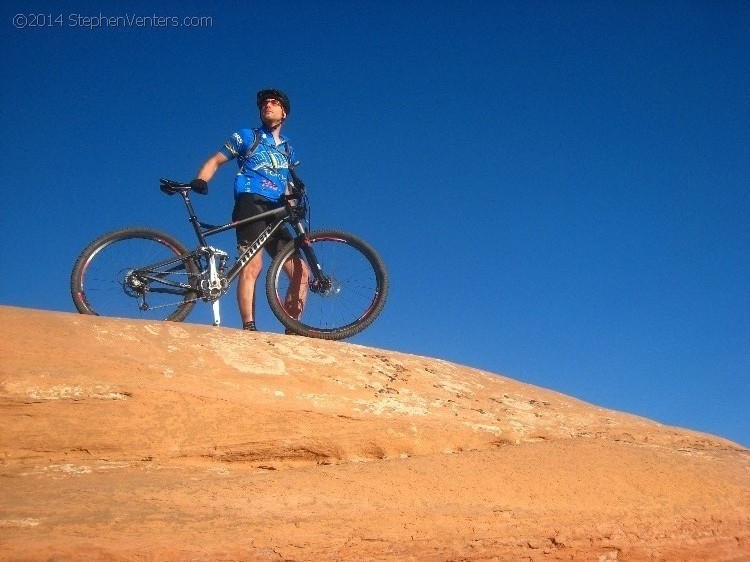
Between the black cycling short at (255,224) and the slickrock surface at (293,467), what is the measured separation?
1.24m

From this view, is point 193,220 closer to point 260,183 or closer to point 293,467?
point 260,183

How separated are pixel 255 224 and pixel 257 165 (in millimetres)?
603

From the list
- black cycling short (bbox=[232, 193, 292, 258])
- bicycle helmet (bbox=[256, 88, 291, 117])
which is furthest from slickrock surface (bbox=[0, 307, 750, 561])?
bicycle helmet (bbox=[256, 88, 291, 117])

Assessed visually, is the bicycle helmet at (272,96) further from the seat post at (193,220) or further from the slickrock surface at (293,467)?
the slickrock surface at (293,467)

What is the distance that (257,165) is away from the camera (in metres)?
6.32

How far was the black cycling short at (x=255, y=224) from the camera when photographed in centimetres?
611

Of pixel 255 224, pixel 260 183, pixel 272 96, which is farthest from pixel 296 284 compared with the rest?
pixel 272 96

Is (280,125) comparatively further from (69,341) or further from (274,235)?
(69,341)

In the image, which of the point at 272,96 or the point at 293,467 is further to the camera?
the point at 272,96

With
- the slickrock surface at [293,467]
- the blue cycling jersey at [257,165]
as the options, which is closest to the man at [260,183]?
the blue cycling jersey at [257,165]

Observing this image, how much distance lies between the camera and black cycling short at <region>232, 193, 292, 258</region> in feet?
20.0

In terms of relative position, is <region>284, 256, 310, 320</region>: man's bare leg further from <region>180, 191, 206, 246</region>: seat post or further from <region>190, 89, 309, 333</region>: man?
<region>180, 191, 206, 246</region>: seat post

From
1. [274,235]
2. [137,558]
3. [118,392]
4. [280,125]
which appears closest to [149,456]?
[118,392]

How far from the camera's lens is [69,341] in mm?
4406
